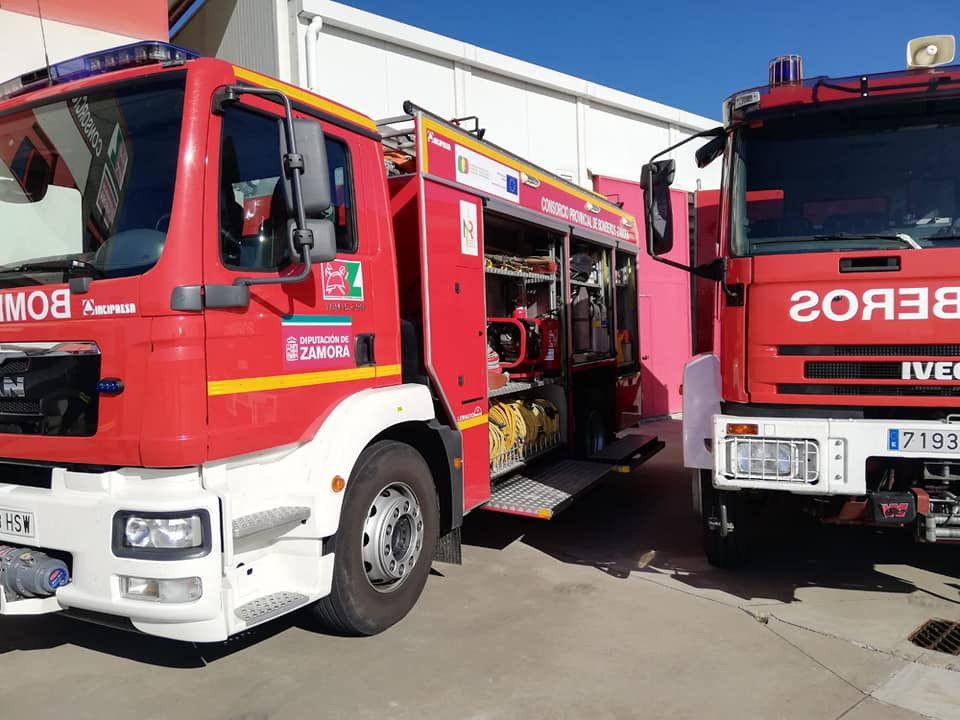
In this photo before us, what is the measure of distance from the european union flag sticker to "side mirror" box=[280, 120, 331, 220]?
2.94 meters

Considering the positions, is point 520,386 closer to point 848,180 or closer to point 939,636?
point 848,180

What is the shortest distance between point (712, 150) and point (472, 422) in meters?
2.28

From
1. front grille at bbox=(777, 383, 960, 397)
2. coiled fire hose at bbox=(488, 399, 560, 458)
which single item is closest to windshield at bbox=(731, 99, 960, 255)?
front grille at bbox=(777, 383, 960, 397)

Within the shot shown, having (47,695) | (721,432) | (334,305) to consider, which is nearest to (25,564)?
(47,695)

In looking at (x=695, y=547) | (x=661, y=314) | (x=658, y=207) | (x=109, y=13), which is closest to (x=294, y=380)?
(x=658, y=207)

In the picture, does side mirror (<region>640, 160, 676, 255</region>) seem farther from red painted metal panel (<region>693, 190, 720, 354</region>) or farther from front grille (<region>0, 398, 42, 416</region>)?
red painted metal panel (<region>693, 190, 720, 354</region>)

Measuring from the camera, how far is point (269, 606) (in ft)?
10.2

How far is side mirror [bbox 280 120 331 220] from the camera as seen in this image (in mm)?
3012

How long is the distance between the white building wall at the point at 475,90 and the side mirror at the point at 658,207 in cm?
483

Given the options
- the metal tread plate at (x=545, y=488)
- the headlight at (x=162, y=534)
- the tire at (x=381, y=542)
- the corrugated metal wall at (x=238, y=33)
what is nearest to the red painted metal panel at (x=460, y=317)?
the metal tread plate at (x=545, y=488)

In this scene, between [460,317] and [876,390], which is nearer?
[876,390]

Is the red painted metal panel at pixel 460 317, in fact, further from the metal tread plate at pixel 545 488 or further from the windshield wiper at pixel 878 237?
the windshield wiper at pixel 878 237

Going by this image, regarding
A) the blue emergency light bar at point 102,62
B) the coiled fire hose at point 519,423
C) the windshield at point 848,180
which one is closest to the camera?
the blue emergency light bar at point 102,62

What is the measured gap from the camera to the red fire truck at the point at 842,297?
3664 millimetres
